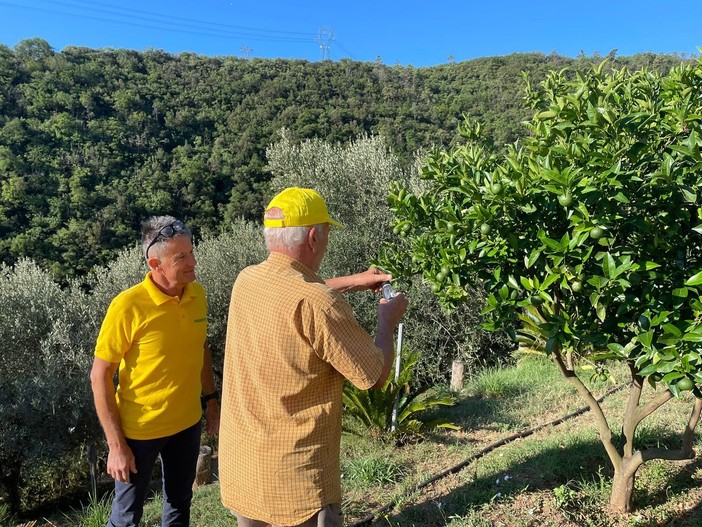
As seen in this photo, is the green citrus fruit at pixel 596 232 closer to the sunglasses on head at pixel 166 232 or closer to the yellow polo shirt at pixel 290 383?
the yellow polo shirt at pixel 290 383

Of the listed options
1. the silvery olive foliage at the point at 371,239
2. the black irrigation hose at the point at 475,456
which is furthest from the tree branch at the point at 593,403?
the silvery olive foliage at the point at 371,239

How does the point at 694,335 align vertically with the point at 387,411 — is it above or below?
above

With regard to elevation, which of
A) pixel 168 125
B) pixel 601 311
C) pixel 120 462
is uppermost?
pixel 168 125

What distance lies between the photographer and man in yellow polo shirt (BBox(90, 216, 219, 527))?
232cm

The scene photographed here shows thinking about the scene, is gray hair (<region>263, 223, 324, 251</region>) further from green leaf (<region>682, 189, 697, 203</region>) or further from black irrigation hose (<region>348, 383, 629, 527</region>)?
black irrigation hose (<region>348, 383, 629, 527</region>)

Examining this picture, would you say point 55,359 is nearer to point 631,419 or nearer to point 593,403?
point 593,403

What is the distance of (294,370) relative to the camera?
5.49 ft

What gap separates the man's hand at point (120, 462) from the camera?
230 cm

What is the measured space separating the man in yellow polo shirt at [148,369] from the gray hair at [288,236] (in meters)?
0.87

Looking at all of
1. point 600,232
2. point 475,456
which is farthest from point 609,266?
point 475,456

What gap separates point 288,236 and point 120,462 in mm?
1462

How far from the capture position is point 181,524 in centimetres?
270

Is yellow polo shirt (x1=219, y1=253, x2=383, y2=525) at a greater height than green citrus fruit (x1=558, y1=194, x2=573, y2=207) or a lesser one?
lesser

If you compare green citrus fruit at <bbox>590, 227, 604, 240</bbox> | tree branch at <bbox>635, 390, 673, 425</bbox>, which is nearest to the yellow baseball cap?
green citrus fruit at <bbox>590, 227, 604, 240</bbox>
